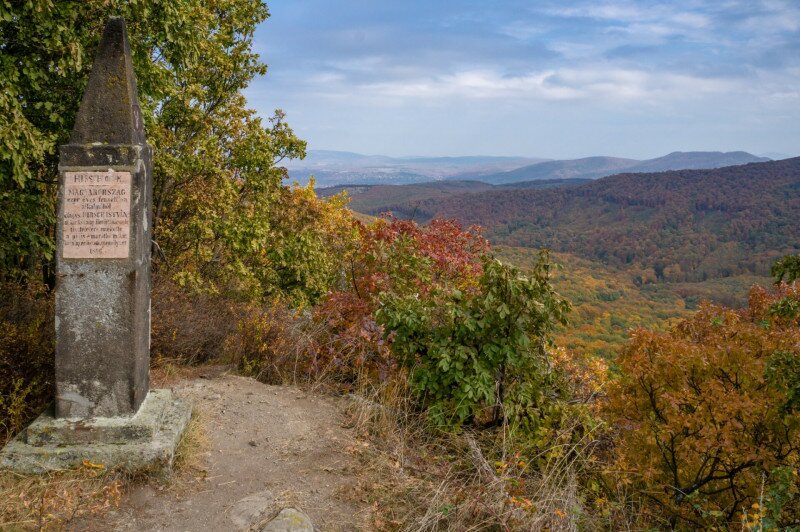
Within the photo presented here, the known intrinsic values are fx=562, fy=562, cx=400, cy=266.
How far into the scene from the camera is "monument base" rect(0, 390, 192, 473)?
395 cm

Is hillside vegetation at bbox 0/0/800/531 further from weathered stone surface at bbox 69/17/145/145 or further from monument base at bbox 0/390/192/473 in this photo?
weathered stone surface at bbox 69/17/145/145

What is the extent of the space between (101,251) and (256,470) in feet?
6.75

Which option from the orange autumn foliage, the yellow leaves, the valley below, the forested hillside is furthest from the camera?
the forested hillside

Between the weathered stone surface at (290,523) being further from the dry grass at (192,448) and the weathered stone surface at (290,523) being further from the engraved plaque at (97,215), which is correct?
the engraved plaque at (97,215)

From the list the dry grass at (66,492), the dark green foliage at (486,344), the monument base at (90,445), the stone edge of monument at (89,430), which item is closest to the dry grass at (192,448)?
the dry grass at (66,492)

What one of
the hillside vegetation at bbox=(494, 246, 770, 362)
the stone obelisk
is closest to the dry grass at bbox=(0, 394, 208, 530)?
the stone obelisk

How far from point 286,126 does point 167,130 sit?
246 cm

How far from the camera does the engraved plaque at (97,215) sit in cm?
407

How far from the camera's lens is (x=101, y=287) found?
4.14 meters

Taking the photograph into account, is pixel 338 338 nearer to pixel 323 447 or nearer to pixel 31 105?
pixel 323 447

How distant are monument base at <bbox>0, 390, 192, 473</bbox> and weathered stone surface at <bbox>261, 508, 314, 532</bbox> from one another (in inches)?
40.6

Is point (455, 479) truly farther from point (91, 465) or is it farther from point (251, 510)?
point (91, 465)

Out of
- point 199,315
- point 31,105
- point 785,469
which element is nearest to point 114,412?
point 199,315

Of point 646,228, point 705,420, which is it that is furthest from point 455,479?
point 646,228
